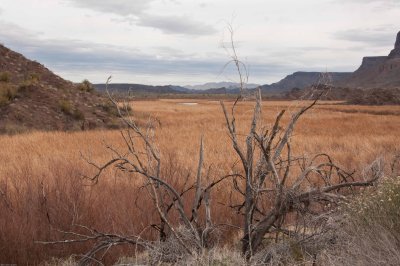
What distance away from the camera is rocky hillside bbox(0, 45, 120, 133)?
17922 millimetres

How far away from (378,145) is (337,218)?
10437 millimetres

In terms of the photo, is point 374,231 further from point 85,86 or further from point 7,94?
point 85,86

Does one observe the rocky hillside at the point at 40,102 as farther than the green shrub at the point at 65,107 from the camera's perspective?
No

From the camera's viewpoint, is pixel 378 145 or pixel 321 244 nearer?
pixel 321 244

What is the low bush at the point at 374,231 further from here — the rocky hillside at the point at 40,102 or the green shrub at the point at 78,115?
the green shrub at the point at 78,115

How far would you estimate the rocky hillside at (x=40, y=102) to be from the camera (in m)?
17.9

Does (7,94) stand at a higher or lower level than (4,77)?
lower

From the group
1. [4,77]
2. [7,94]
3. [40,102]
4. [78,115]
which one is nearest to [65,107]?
[78,115]

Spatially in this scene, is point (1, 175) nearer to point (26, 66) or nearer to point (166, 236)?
point (166, 236)

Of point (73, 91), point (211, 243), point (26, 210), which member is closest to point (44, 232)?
point (26, 210)

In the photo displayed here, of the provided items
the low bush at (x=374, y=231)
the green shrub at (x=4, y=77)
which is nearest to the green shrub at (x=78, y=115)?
the green shrub at (x=4, y=77)

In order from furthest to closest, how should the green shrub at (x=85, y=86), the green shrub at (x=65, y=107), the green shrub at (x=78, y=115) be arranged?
1. the green shrub at (x=85, y=86)
2. the green shrub at (x=78, y=115)
3. the green shrub at (x=65, y=107)

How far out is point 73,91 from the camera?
942 inches

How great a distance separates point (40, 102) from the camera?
20016mm
